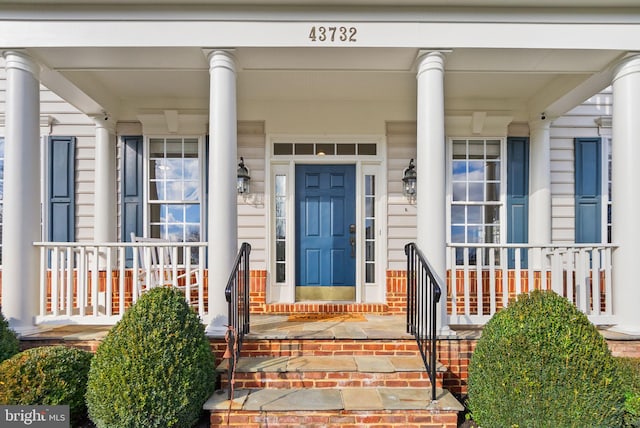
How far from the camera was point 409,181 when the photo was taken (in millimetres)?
5090

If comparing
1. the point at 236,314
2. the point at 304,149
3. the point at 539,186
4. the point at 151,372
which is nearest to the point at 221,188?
the point at 236,314

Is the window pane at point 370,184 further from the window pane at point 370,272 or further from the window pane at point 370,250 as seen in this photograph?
the window pane at point 370,272

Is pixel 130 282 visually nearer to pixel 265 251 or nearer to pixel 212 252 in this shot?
pixel 265 251

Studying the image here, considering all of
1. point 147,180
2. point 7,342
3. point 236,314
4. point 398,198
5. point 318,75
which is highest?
point 318,75

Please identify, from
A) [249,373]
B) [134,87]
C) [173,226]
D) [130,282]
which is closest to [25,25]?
[134,87]

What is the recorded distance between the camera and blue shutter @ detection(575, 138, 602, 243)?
17.3ft

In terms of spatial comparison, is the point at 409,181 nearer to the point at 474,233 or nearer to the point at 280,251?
the point at 474,233

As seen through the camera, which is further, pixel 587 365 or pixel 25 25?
pixel 25 25

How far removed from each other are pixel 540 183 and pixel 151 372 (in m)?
5.04

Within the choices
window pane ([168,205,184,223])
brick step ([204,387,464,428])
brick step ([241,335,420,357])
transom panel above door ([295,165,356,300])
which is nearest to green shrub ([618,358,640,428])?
brick step ([204,387,464,428])

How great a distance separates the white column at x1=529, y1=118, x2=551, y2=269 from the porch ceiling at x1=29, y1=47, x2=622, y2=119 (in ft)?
1.09

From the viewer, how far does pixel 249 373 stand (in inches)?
125

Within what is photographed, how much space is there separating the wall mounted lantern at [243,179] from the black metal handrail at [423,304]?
236cm

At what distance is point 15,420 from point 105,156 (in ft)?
11.0
